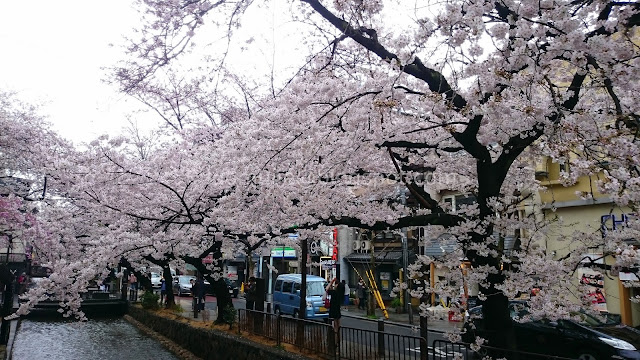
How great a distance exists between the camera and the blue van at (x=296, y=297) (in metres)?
19.9

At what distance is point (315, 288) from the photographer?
21.1 m

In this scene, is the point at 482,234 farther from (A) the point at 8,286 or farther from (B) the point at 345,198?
(A) the point at 8,286

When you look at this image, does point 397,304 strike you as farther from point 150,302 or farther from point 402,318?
point 150,302

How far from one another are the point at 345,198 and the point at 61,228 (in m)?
13.4

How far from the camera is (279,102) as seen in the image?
9.23 metres

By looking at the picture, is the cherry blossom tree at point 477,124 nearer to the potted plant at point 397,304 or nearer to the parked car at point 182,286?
the potted plant at point 397,304

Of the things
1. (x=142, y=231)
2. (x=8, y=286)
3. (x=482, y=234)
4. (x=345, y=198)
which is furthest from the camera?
(x=142, y=231)

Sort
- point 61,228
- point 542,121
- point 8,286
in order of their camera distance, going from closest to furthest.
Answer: point 542,121 → point 8,286 → point 61,228

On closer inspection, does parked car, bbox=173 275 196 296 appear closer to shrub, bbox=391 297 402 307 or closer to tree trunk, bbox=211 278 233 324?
shrub, bbox=391 297 402 307

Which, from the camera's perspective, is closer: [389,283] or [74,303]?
[74,303]

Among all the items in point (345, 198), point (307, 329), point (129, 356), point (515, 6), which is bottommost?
point (129, 356)

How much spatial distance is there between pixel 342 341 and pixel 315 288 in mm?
11256

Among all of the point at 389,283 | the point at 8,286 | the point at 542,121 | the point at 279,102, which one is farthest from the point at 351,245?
the point at 542,121

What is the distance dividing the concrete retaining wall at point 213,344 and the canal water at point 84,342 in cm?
63
